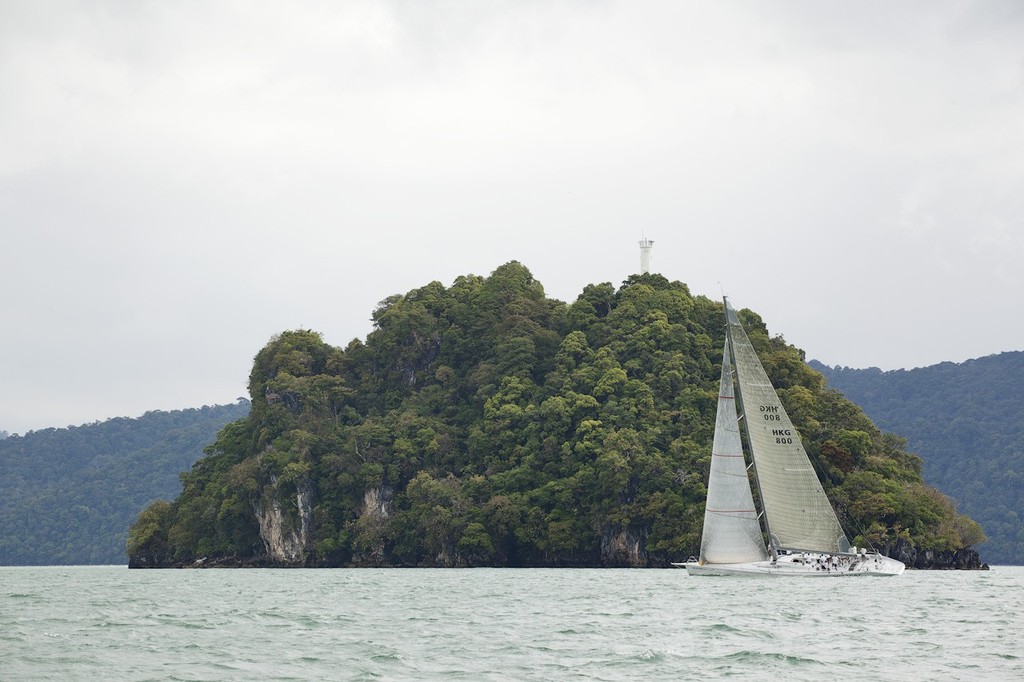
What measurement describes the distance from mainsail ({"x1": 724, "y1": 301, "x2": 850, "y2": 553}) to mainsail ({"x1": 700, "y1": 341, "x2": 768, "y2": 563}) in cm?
77

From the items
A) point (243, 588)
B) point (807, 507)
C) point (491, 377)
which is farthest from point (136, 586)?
point (491, 377)

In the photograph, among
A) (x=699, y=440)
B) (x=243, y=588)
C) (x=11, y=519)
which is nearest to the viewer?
(x=243, y=588)

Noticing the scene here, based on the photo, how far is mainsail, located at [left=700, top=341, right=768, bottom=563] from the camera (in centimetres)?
5822

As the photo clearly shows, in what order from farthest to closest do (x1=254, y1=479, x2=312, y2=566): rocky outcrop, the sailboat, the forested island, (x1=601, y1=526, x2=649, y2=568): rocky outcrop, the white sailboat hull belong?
(x1=254, y1=479, x2=312, y2=566): rocky outcrop
(x1=601, y1=526, x2=649, y2=568): rocky outcrop
the forested island
the sailboat
the white sailboat hull

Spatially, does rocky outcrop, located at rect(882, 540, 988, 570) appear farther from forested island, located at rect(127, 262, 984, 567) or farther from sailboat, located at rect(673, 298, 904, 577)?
sailboat, located at rect(673, 298, 904, 577)

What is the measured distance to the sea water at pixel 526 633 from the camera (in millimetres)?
26000

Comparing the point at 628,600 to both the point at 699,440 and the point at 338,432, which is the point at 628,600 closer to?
the point at 699,440

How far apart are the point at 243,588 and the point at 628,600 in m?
20.4

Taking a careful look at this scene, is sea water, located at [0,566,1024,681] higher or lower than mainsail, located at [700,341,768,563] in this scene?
lower

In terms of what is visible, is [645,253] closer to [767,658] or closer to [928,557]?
[928,557]

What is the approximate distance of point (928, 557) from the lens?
7994 centimetres

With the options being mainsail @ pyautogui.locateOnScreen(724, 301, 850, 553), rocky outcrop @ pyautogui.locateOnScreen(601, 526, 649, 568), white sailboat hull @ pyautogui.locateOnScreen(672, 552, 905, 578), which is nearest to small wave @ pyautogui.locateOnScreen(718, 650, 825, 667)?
A: white sailboat hull @ pyautogui.locateOnScreen(672, 552, 905, 578)

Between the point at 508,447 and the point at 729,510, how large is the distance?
38.2 metres

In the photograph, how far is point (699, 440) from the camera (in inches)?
3492
